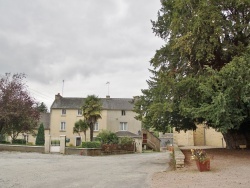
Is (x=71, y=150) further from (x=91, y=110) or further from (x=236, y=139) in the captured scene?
(x=236, y=139)

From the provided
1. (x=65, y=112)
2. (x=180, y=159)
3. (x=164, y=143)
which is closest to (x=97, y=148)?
(x=180, y=159)

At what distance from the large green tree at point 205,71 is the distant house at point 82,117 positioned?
28248mm

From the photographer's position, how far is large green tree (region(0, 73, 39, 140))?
29609 mm

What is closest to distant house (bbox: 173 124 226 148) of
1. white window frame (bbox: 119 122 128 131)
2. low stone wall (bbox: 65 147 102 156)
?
low stone wall (bbox: 65 147 102 156)

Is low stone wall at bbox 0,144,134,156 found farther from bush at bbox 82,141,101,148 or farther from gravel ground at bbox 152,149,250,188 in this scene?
gravel ground at bbox 152,149,250,188

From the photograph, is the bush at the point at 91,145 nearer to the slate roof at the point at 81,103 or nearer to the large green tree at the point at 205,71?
the large green tree at the point at 205,71

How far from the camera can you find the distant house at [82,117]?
46.0 metres

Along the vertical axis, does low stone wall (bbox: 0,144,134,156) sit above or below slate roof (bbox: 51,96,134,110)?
below

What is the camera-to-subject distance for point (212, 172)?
10.4 m

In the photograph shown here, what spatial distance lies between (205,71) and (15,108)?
2131 centimetres

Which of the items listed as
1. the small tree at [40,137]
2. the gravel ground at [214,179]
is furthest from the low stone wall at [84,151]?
the gravel ground at [214,179]

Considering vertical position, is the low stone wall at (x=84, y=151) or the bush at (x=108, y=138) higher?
the bush at (x=108, y=138)

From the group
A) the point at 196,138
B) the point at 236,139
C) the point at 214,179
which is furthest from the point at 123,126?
the point at 214,179

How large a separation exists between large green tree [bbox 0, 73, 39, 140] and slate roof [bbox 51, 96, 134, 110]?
1410 centimetres
